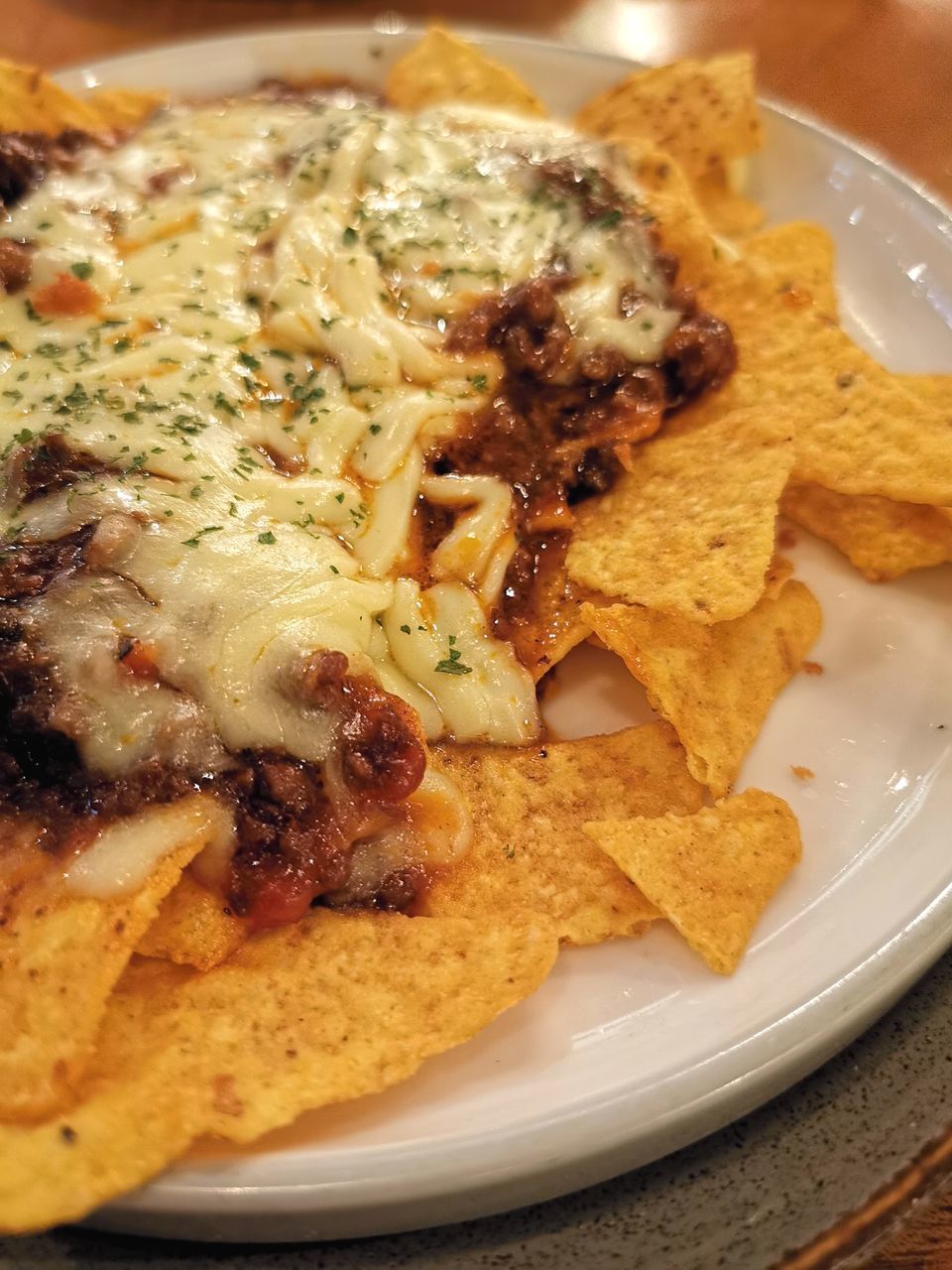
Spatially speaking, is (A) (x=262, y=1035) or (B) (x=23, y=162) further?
(B) (x=23, y=162)

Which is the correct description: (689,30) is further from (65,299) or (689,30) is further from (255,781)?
(255,781)

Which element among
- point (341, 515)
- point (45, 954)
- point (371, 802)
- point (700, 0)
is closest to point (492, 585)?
point (341, 515)

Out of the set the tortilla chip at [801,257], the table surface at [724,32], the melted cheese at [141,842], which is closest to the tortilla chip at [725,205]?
the tortilla chip at [801,257]

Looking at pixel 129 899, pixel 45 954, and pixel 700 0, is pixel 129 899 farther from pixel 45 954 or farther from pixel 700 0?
pixel 700 0

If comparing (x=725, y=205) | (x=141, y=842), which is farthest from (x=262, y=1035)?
(x=725, y=205)

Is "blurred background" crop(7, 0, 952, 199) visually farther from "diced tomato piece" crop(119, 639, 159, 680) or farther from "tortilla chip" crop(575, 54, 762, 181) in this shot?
"diced tomato piece" crop(119, 639, 159, 680)

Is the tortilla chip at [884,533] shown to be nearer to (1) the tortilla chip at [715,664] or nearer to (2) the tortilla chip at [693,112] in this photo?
(1) the tortilla chip at [715,664]
